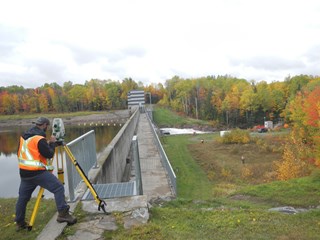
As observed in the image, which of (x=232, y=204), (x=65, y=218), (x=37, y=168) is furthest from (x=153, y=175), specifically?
(x=37, y=168)

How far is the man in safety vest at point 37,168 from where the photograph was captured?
190 inches

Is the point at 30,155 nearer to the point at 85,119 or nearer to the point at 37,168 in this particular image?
the point at 37,168

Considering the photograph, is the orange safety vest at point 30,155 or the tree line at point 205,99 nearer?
the orange safety vest at point 30,155

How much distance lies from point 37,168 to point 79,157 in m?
2.17

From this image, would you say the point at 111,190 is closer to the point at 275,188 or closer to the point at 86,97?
the point at 275,188

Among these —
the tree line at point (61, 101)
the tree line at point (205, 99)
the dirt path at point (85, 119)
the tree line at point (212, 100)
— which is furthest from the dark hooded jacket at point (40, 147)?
the tree line at point (61, 101)

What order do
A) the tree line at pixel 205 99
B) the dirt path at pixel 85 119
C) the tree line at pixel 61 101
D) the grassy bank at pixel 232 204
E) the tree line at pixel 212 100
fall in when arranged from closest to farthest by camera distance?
the grassy bank at pixel 232 204
the tree line at pixel 212 100
the tree line at pixel 205 99
the dirt path at pixel 85 119
the tree line at pixel 61 101

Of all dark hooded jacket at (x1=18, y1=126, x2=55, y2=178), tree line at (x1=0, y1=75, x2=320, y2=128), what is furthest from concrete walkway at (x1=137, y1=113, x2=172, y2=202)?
tree line at (x1=0, y1=75, x2=320, y2=128)

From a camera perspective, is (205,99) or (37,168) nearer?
(37,168)

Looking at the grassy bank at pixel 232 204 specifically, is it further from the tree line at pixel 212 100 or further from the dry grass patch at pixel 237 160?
the tree line at pixel 212 100

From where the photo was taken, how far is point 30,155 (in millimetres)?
4832

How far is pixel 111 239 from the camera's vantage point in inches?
178

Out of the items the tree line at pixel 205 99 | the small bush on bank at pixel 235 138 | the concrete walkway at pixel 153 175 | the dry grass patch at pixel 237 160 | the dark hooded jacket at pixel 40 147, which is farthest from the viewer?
the tree line at pixel 205 99

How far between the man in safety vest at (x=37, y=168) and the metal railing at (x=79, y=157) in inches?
38.6
